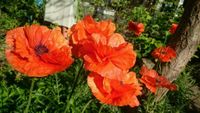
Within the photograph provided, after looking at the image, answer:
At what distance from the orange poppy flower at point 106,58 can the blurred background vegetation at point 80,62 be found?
1311 mm

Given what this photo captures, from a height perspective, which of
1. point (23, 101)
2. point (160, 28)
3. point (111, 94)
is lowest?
point (160, 28)

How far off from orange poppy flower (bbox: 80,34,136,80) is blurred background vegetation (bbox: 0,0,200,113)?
4.30 feet

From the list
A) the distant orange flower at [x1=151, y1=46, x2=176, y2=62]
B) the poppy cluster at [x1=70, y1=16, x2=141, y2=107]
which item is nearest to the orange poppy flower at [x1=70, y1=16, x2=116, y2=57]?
the poppy cluster at [x1=70, y1=16, x2=141, y2=107]

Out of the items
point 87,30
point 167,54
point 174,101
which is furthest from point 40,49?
point 174,101

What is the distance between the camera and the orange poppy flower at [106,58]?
5.41 ft

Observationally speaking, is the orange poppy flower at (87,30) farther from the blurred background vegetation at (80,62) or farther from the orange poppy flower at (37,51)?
the blurred background vegetation at (80,62)

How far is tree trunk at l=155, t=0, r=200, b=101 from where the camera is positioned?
490cm

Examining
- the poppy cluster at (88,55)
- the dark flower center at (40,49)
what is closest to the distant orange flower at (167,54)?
the poppy cluster at (88,55)

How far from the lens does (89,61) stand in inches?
64.6

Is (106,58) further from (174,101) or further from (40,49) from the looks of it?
(174,101)

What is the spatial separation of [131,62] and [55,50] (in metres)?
0.38

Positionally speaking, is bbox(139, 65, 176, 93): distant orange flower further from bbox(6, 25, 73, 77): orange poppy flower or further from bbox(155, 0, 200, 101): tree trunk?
bbox(155, 0, 200, 101): tree trunk

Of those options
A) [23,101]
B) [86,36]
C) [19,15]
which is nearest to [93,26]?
[86,36]

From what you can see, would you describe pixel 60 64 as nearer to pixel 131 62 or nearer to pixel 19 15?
pixel 131 62
